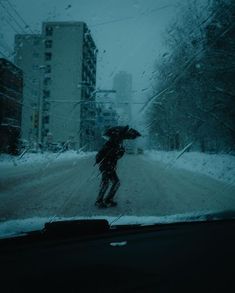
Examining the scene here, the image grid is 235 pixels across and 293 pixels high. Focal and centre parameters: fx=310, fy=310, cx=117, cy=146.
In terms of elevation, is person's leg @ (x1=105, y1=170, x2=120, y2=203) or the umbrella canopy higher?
the umbrella canopy

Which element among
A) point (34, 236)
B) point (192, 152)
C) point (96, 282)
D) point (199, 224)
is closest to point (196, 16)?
point (192, 152)

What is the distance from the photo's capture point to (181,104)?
221 inches

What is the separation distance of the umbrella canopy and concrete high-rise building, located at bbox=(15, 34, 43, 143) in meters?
1.04

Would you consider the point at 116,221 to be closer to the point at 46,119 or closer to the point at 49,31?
the point at 46,119

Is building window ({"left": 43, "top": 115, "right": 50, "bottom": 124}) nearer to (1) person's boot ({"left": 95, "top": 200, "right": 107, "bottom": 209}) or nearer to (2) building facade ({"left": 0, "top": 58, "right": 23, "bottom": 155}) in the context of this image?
(2) building facade ({"left": 0, "top": 58, "right": 23, "bottom": 155})

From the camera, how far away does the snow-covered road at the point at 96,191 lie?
5164 mm

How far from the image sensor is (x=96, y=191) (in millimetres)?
5855

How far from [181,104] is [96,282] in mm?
4232

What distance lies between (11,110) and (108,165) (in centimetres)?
171

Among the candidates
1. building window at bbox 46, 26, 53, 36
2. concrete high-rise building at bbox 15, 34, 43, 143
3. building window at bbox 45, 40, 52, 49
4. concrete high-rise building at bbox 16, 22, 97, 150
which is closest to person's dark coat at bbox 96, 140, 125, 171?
concrete high-rise building at bbox 16, 22, 97, 150

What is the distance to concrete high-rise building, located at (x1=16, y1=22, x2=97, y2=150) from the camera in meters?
3.98

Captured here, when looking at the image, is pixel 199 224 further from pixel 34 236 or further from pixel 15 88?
pixel 15 88

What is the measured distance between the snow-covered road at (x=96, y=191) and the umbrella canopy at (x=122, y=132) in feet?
1.14

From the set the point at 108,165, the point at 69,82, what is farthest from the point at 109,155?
the point at 69,82
